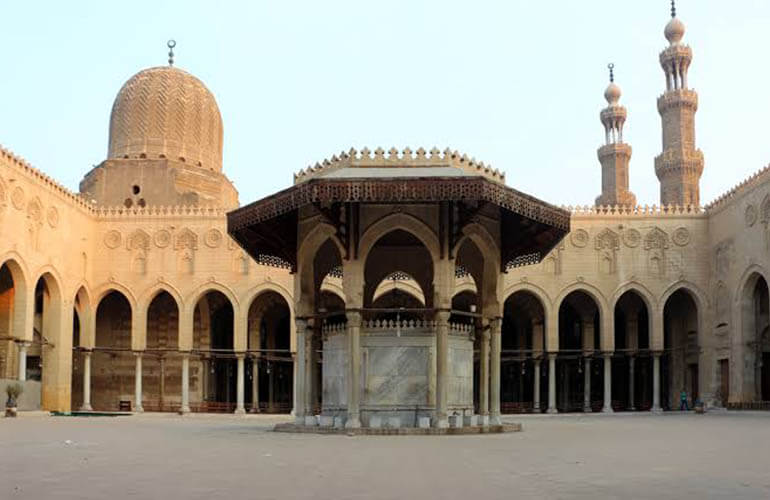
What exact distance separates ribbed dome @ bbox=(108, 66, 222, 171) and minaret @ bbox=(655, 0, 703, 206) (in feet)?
78.7

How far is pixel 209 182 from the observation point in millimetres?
45500

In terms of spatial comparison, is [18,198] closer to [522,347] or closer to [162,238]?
[162,238]

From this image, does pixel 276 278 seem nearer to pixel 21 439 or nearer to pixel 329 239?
pixel 329 239

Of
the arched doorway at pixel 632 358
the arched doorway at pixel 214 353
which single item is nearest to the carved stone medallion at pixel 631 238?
the arched doorway at pixel 632 358

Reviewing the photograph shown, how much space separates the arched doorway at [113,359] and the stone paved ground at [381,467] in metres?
26.0

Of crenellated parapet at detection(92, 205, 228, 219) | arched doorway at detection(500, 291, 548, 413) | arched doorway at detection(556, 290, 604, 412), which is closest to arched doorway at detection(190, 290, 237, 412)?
crenellated parapet at detection(92, 205, 228, 219)

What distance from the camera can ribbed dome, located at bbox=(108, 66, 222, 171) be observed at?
147 feet

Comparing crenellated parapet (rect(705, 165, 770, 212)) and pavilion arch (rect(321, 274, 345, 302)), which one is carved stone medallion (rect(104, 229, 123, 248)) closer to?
pavilion arch (rect(321, 274, 345, 302))

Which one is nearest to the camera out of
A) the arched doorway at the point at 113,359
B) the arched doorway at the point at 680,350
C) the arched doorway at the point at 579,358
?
the arched doorway at the point at 680,350

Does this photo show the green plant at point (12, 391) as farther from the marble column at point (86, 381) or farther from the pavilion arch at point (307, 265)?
the pavilion arch at point (307, 265)

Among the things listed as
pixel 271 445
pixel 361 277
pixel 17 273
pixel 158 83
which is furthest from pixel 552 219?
pixel 158 83

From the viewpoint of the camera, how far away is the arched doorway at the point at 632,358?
136 ft

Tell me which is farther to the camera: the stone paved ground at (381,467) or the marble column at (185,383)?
the marble column at (185,383)

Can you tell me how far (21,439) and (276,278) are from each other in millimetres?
24100
